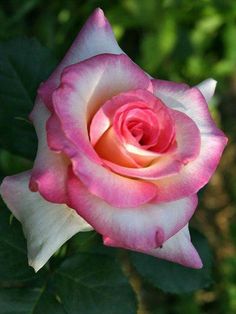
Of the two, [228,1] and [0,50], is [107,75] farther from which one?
[228,1]

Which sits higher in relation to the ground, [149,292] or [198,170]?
[198,170]

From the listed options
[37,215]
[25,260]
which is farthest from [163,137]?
[25,260]

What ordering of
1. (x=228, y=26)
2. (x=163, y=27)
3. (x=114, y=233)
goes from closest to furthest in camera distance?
(x=114, y=233), (x=163, y=27), (x=228, y=26)

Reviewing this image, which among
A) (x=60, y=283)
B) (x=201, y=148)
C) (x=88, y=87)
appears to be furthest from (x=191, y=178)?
(x=60, y=283)

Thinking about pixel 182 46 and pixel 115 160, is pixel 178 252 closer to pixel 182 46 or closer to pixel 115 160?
pixel 115 160

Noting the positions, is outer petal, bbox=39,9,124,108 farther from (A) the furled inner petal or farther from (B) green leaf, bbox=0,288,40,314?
(B) green leaf, bbox=0,288,40,314

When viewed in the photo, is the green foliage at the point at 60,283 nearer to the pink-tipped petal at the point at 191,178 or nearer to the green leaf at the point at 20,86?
the green leaf at the point at 20,86
